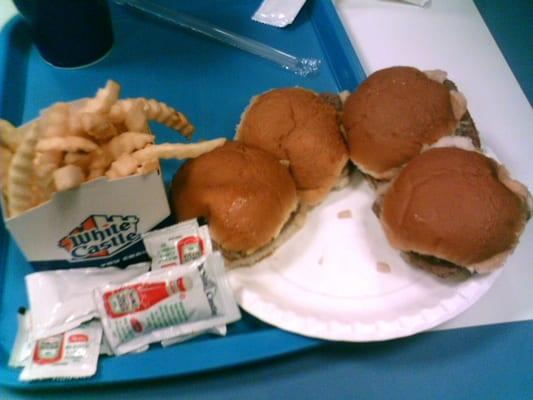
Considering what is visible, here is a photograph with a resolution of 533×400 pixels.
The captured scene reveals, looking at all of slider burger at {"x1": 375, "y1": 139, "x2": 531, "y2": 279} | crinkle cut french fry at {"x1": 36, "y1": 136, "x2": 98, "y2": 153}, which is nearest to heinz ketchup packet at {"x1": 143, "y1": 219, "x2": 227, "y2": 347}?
crinkle cut french fry at {"x1": 36, "y1": 136, "x2": 98, "y2": 153}

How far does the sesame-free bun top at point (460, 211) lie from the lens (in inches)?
33.4

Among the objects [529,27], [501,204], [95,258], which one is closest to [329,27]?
[529,27]

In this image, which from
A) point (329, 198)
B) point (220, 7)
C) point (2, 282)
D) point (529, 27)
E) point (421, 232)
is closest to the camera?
point (421, 232)

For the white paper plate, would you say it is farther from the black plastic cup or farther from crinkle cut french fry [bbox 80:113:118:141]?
the black plastic cup

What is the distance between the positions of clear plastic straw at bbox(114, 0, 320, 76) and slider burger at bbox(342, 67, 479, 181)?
359 millimetres

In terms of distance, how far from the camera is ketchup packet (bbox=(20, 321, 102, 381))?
2.58 feet

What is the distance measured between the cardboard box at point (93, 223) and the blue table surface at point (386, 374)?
23 cm

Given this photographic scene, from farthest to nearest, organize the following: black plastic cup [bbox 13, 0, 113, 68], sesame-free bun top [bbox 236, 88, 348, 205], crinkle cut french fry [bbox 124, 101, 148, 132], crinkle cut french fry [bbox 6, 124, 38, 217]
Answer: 1. black plastic cup [bbox 13, 0, 113, 68]
2. sesame-free bun top [bbox 236, 88, 348, 205]
3. crinkle cut french fry [bbox 124, 101, 148, 132]
4. crinkle cut french fry [bbox 6, 124, 38, 217]

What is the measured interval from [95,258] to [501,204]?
71cm

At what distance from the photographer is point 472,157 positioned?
92cm

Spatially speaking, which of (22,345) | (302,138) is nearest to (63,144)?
(22,345)

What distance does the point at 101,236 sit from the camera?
2.78 feet

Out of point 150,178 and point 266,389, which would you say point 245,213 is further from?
point 266,389

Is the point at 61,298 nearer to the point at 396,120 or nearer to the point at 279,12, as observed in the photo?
the point at 396,120
